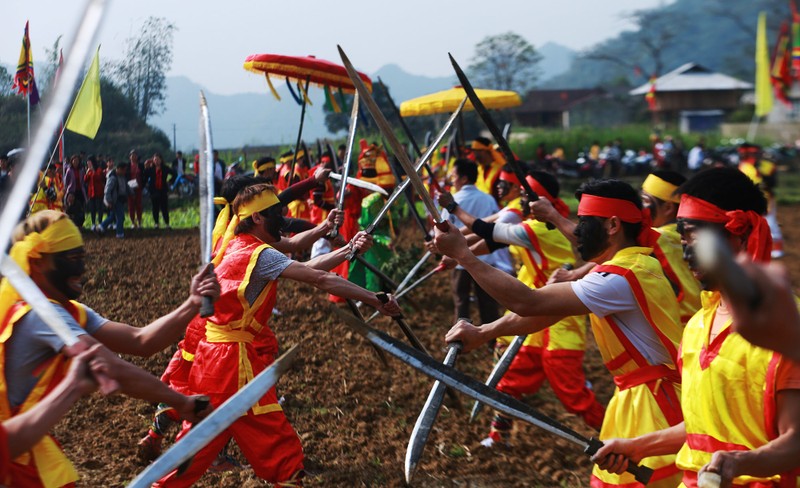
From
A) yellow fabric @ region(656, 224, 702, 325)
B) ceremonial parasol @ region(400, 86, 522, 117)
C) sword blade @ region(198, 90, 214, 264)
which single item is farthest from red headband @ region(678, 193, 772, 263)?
ceremonial parasol @ region(400, 86, 522, 117)

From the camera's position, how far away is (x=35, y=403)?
9.65ft

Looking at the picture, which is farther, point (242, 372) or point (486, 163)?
point (486, 163)

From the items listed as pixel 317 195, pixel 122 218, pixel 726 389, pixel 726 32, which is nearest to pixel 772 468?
pixel 726 389

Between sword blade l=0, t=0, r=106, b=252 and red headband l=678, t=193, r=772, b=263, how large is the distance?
2.23 metres

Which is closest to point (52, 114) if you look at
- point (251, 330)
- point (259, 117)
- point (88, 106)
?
point (251, 330)

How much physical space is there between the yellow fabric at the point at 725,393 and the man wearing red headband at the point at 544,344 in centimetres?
306

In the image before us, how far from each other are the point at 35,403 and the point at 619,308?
2487 mm

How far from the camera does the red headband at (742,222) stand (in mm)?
2826

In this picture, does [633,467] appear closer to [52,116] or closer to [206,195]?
[206,195]

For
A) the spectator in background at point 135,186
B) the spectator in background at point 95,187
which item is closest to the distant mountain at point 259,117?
the spectator in background at point 135,186

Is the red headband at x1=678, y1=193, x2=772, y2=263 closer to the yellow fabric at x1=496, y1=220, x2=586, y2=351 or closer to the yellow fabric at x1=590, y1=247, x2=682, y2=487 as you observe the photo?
the yellow fabric at x1=590, y1=247, x2=682, y2=487

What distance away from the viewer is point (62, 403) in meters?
2.45

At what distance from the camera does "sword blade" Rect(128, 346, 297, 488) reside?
274 centimetres

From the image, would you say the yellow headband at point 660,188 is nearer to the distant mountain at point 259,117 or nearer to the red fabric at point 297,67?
the red fabric at point 297,67
